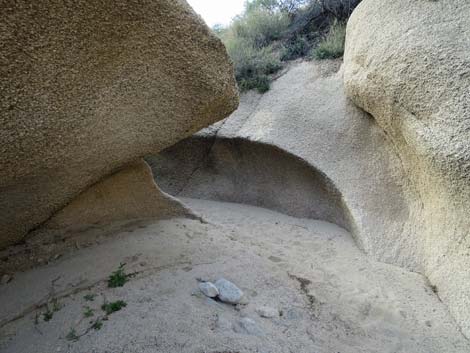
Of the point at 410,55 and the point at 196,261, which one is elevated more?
the point at 410,55

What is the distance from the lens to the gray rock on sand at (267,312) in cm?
239

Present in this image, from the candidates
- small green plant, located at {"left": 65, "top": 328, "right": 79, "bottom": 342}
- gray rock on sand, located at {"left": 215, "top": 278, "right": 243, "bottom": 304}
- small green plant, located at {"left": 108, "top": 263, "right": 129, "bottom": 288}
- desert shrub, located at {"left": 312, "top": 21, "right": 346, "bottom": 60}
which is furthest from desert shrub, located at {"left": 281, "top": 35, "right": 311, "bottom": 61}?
small green plant, located at {"left": 65, "top": 328, "right": 79, "bottom": 342}

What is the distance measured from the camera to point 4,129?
1.74 metres

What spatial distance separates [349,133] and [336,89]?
1.92 feet

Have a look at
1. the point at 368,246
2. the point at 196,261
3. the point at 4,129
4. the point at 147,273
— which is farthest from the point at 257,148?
the point at 4,129

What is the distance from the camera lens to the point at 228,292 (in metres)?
2.47

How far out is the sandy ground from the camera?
79.7 inches

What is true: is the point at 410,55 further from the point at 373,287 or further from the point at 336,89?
the point at 373,287

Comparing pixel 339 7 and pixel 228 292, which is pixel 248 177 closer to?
pixel 228 292

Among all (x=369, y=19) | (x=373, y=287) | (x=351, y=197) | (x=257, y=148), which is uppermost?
(x=369, y=19)

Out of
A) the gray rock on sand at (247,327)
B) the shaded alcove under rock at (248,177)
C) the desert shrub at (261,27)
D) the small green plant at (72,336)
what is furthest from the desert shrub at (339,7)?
the small green plant at (72,336)

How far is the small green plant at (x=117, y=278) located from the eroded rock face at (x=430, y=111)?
222 centimetres

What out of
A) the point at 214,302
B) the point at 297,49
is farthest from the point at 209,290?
the point at 297,49

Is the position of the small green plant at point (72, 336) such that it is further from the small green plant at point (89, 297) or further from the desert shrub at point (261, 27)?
the desert shrub at point (261, 27)
